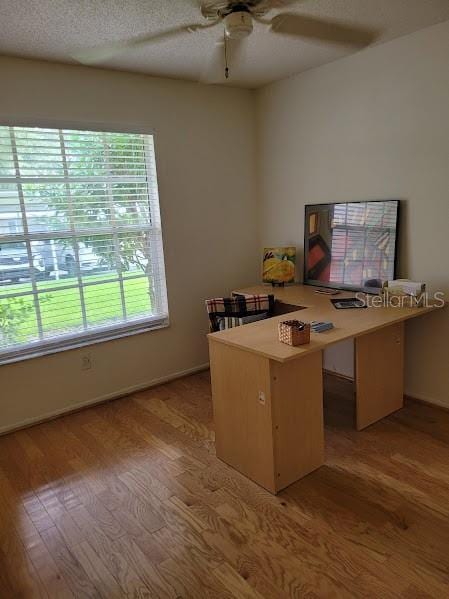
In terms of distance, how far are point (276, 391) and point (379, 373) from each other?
1.00 meters

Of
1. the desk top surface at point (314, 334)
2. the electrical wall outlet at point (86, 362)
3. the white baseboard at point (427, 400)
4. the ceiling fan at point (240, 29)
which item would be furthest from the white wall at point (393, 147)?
the electrical wall outlet at point (86, 362)

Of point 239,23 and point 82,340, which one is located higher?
point 239,23

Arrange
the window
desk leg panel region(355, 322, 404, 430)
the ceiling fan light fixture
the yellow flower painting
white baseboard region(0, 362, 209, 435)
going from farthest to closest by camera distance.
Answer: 1. the yellow flower painting
2. white baseboard region(0, 362, 209, 435)
3. the window
4. desk leg panel region(355, 322, 404, 430)
5. the ceiling fan light fixture

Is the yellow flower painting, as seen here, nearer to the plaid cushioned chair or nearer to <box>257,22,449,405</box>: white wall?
<box>257,22,449,405</box>: white wall

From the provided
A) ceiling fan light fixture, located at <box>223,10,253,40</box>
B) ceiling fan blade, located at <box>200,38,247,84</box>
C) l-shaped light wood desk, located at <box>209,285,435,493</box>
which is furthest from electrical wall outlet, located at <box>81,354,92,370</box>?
ceiling fan light fixture, located at <box>223,10,253,40</box>

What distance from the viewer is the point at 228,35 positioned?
2.14 m

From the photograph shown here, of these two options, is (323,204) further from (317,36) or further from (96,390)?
(96,390)

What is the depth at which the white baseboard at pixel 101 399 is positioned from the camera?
3061 millimetres

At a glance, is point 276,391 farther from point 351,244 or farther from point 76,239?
point 76,239

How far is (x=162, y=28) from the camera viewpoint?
2486mm

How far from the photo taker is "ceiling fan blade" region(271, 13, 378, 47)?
8.04 feet

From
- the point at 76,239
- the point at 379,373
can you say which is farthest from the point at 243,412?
A: the point at 76,239

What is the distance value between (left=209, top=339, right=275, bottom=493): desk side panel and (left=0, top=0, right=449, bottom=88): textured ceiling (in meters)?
1.64

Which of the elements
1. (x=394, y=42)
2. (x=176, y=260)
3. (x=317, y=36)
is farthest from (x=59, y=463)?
(x=394, y=42)
